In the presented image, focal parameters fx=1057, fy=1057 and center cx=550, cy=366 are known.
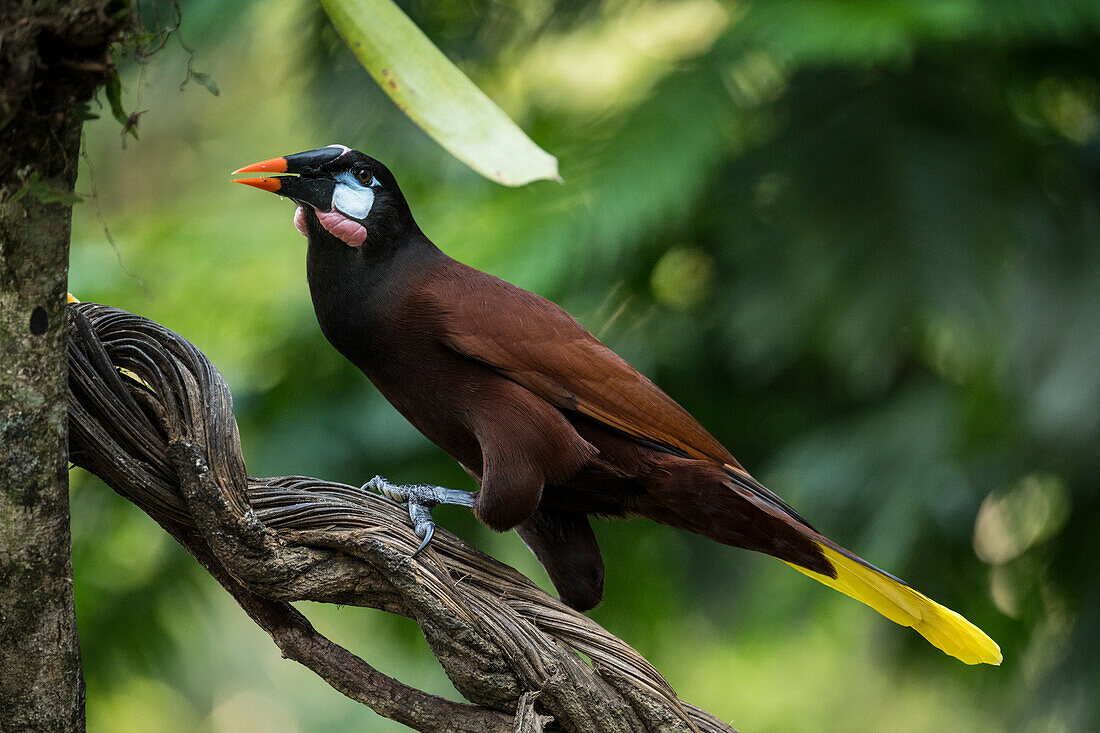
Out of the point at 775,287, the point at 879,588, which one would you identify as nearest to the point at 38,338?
the point at 879,588

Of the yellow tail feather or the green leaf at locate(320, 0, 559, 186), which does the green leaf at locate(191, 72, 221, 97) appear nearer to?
the green leaf at locate(320, 0, 559, 186)

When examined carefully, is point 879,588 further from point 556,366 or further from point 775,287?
point 775,287

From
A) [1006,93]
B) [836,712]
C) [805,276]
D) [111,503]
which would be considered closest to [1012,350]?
[805,276]

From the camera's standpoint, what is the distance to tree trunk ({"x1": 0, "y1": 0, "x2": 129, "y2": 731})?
71cm

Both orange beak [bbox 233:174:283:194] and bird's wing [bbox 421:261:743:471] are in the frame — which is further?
bird's wing [bbox 421:261:743:471]

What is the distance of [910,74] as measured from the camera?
2.68m

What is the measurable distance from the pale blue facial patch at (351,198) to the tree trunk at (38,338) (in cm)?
41

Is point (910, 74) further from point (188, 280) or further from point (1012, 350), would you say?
point (188, 280)

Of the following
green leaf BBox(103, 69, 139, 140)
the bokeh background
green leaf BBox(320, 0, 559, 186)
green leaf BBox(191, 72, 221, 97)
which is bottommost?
the bokeh background

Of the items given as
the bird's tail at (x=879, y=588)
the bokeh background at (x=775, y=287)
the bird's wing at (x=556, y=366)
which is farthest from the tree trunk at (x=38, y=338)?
the bokeh background at (x=775, y=287)

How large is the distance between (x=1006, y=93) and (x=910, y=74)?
242 mm

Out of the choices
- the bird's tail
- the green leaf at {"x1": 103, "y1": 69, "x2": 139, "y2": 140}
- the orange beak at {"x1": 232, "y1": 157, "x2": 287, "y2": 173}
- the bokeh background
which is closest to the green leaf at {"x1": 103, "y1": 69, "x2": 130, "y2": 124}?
the green leaf at {"x1": 103, "y1": 69, "x2": 139, "y2": 140}

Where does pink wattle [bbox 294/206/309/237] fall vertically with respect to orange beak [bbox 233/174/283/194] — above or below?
below

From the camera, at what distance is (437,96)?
0.93 m
